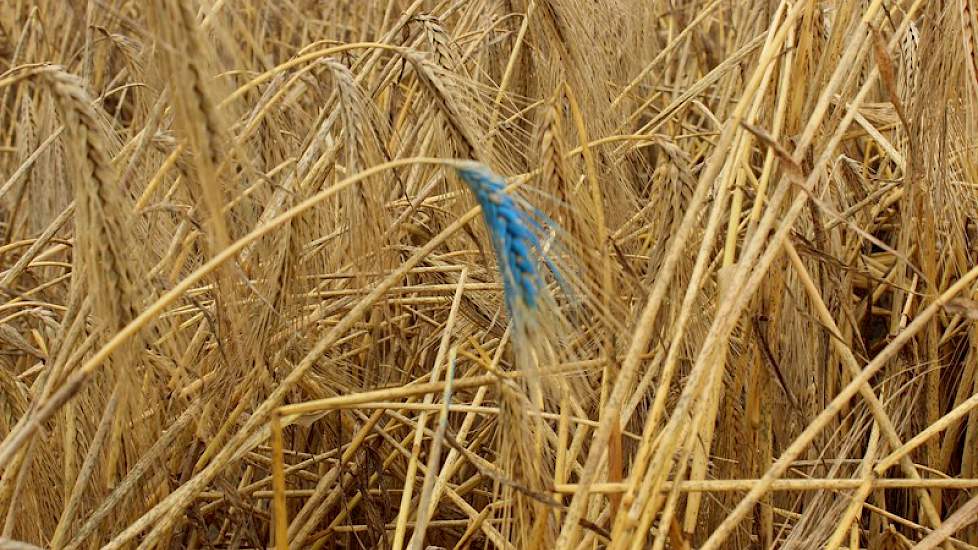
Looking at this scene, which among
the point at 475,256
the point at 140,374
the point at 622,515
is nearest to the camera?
the point at 622,515

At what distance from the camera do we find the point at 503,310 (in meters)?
1.65

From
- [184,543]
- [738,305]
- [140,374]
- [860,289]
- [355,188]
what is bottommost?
[184,543]

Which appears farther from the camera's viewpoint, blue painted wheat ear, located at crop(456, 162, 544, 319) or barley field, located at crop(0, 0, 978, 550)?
barley field, located at crop(0, 0, 978, 550)

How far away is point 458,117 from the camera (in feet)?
4.38

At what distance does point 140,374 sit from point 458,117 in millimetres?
657

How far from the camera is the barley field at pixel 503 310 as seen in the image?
1103mm

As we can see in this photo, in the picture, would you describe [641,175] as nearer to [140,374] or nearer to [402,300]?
[402,300]

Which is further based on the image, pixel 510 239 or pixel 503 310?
pixel 503 310

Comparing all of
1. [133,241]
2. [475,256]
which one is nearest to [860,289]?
[475,256]

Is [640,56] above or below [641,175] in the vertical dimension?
above

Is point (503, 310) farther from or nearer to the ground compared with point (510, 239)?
nearer to the ground

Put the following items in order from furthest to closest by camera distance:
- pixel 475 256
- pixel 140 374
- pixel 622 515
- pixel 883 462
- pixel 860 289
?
pixel 860 289
pixel 475 256
pixel 140 374
pixel 883 462
pixel 622 515

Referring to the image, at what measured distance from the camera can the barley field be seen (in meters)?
1.10

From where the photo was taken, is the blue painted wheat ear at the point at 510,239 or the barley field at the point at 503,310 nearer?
the blue painted wheat ear at the point at 510,239
